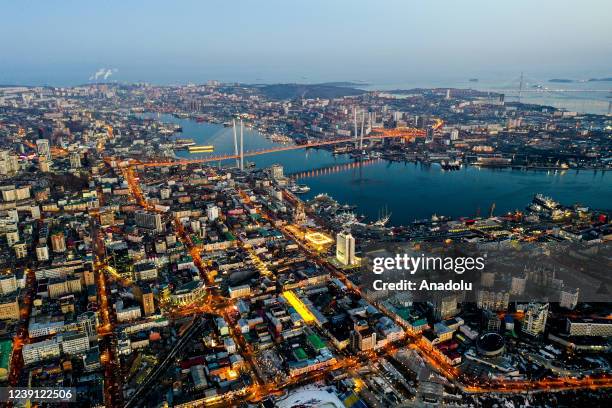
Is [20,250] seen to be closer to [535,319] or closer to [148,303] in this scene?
[148,303]

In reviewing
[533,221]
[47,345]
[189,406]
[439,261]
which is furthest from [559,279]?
[47,345]

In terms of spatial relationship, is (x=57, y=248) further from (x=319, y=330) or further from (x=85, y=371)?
(x=319, y=330)

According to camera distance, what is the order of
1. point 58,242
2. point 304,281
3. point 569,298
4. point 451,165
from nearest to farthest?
point 569,298, point 304,281, point 58,242, point 451,165

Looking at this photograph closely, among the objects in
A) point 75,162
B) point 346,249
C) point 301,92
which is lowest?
point 346,249

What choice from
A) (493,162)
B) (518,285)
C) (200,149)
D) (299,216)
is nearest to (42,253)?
(299,216)

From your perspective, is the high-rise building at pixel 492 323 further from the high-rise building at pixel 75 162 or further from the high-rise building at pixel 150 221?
the high-rise building at pixel 75 162
